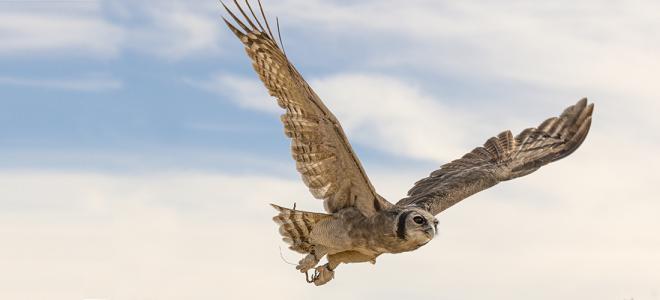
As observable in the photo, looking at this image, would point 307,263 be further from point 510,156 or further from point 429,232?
point 510,156

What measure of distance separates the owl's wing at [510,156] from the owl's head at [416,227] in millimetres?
2774

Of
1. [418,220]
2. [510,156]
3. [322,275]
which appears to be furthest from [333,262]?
[510,156]

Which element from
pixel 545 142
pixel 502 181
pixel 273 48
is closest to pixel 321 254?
pixel 273 48

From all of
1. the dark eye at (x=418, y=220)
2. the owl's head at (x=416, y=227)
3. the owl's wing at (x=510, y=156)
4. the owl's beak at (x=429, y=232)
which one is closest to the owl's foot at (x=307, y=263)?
the owl's head at (x=416, y=227)

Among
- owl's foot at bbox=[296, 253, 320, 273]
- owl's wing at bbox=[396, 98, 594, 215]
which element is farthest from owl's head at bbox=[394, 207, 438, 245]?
owl's wing at bbox=[396, 98, 594, 215]

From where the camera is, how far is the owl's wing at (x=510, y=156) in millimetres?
16391

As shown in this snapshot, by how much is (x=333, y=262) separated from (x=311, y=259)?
399 mm

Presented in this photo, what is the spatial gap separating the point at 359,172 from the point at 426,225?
1288 mm

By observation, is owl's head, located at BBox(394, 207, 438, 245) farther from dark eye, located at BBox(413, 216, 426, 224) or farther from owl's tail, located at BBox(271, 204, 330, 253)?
owl's tail, located at BBox(271, 204, 330, 253)

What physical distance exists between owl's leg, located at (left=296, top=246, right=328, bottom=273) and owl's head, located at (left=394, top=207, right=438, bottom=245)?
1.46 metres

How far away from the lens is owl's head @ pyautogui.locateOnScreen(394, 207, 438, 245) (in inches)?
504

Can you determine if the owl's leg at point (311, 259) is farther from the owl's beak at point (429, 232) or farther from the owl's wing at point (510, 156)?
the owl's wing at point (510, 156)

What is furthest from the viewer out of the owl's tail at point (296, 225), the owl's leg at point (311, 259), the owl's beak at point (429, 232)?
the owl's leg at point (311, 259)

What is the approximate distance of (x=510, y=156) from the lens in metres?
18.5
